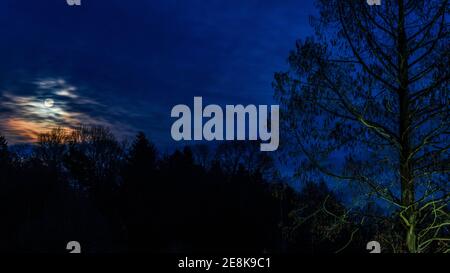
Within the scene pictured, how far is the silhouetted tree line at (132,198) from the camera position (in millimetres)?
32375

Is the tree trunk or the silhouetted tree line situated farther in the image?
the silhouetted tree line

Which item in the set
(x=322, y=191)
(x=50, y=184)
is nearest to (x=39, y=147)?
(x=50, y=184)

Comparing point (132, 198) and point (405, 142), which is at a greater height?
point (405, 142)

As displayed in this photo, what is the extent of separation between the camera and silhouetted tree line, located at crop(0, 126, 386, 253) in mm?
32375

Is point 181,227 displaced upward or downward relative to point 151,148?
downward

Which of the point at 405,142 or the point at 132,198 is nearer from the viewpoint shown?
the point at 405,142

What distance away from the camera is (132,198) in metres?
37.0

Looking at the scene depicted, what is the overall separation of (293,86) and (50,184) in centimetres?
2635

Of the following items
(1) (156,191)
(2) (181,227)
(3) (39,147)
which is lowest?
(2) (181,227)

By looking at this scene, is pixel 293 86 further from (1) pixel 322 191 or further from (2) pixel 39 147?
(2) pixel 39 147

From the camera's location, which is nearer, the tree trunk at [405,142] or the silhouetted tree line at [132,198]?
the tree trunk at [405,142]
